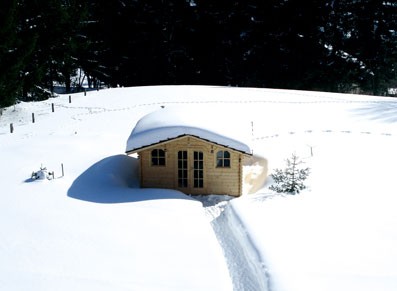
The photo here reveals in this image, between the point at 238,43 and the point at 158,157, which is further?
the point at 238,43

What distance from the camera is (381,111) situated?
94.1 feet

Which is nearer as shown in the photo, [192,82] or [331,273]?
[331,273]

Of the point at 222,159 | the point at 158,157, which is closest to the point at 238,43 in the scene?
the point at 222,159

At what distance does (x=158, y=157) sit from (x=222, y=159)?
246 cm

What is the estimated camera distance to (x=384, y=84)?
46.7 metres

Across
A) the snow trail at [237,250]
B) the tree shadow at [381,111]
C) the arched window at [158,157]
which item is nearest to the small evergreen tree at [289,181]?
the snow trail at [237,250]

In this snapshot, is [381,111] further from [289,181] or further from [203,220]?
[203,220]

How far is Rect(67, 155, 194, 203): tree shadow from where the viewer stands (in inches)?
600

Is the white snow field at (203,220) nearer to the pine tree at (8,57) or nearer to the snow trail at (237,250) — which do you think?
the snow trail at (237,250)

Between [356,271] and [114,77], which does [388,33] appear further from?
[356,271]

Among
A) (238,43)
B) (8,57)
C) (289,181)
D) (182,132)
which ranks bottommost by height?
(289,181)

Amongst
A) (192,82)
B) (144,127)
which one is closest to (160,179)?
(144,127)

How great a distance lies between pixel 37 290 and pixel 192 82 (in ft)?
133

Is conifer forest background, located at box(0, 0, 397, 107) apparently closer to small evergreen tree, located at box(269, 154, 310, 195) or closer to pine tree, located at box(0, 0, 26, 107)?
pine tree, located at box(0, 0, 26, 107)
